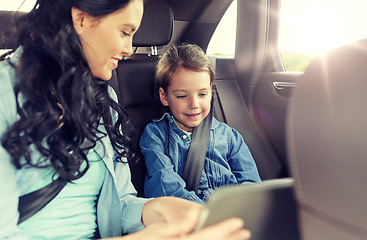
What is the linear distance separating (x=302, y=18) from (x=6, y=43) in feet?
3.93

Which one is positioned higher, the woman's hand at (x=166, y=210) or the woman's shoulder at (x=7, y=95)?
the woman's shoulder at (x=7, y=95)

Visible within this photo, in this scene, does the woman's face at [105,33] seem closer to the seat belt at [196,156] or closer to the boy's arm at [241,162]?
the seat belt at [196,156]

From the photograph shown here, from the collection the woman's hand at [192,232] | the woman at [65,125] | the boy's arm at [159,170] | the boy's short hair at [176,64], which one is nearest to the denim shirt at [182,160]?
the boy's arm at [159,170]

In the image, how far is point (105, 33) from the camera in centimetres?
93

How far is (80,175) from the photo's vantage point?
936mm

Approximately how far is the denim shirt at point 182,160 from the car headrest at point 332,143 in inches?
40.1

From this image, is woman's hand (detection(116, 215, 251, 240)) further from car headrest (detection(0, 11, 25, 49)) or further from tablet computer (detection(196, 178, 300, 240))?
car headrest (detection(0, 11, 25, 49))

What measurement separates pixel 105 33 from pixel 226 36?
4.56 ft

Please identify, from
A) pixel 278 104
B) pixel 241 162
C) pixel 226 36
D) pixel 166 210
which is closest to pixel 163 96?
pixel 241 162

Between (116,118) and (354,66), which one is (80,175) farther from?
(354,66)

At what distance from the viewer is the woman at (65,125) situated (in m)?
0.81

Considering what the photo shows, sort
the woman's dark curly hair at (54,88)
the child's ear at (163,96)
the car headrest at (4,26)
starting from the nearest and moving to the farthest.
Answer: the woman's dark curly hair at (54,88)
the car headrest at (4,26)
the child's ear at (163,96)

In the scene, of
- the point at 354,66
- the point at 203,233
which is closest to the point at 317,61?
the point at 354,66

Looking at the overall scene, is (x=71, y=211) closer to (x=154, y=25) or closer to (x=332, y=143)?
(x=332, y=143)
